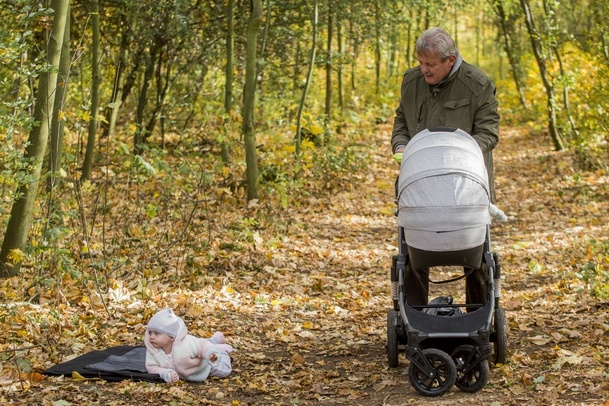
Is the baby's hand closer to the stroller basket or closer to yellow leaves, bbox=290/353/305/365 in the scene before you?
yellow leaves, bbox=290/353/305/365

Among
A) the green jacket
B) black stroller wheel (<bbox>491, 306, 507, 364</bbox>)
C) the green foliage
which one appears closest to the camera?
black stroller wheel (<bbox>491, 306, 507, 364</bbox>)

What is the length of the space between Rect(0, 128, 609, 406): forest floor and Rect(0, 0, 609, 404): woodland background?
0.10ft

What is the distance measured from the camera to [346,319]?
7.75m

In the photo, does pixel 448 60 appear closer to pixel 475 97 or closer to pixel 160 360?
pixel 475 97

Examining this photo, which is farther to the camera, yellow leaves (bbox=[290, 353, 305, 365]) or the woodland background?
the woodland background

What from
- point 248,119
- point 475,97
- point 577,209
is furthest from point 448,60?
point 577,209

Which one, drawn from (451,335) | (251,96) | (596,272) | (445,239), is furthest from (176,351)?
(251,96)

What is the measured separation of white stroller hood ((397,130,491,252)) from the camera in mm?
5148

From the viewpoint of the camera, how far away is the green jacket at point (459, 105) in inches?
232

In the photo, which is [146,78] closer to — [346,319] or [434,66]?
[346,319]

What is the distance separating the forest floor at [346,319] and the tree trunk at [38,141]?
3.39 ft

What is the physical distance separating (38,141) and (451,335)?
4292 millimetres

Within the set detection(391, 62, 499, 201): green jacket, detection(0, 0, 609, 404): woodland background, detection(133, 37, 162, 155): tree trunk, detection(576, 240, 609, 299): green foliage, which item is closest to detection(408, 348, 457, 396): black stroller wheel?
detection(0, 0, 609, 404): woodland background

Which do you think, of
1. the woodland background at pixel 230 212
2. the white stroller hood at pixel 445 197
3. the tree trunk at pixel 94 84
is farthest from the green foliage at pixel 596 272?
the tree trunk at pixel 94 84
